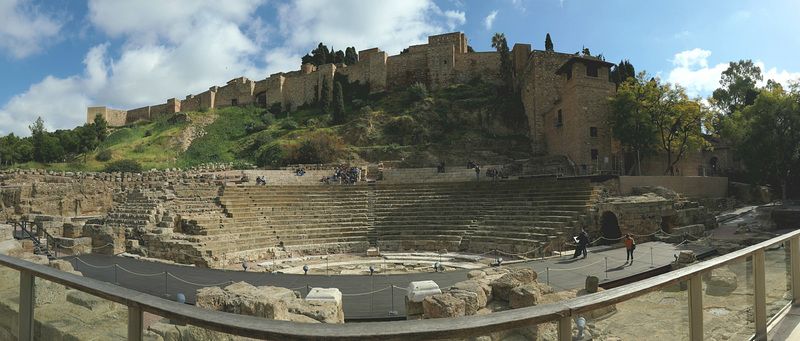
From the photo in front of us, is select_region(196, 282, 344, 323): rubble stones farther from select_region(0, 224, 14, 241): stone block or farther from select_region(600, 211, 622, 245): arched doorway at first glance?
select_region(600, 211, 622, 245): arched doorway

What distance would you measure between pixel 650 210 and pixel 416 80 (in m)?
33.5

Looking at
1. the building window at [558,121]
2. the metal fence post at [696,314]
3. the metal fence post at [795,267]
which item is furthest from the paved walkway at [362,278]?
the building window at [558,121]

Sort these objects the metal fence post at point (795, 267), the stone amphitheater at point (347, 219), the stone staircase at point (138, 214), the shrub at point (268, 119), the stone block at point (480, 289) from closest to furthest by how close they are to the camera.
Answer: the metal fence post at point (795, 267)
the stone block at point (480, 289)
the stone amphitheater at point (347, 219)
the stone staircase at point (138, 214)
the shrub at point (268, 119)

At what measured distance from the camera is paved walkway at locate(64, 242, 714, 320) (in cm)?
876

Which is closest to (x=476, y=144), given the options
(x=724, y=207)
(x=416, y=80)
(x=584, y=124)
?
(x=584, y=124)

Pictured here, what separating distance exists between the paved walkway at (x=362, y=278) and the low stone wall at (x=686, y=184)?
19.9 feet

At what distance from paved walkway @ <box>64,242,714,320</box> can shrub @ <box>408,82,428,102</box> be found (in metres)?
31.1

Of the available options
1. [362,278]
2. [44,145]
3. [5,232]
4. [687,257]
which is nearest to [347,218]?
[362,278]

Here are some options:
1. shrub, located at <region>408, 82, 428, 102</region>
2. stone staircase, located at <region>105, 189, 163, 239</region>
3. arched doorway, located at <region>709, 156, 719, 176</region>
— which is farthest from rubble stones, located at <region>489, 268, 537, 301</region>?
shrub, located at <region>408, 82, 428, 102</region>

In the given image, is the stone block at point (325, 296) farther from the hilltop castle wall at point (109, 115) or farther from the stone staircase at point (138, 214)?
the hilltop castle wall at point (109, 115)

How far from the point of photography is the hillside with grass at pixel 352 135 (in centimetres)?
3381

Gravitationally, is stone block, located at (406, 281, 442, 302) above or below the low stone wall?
below

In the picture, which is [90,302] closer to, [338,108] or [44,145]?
[338,108]

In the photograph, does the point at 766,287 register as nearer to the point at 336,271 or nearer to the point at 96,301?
the point at 96,301
